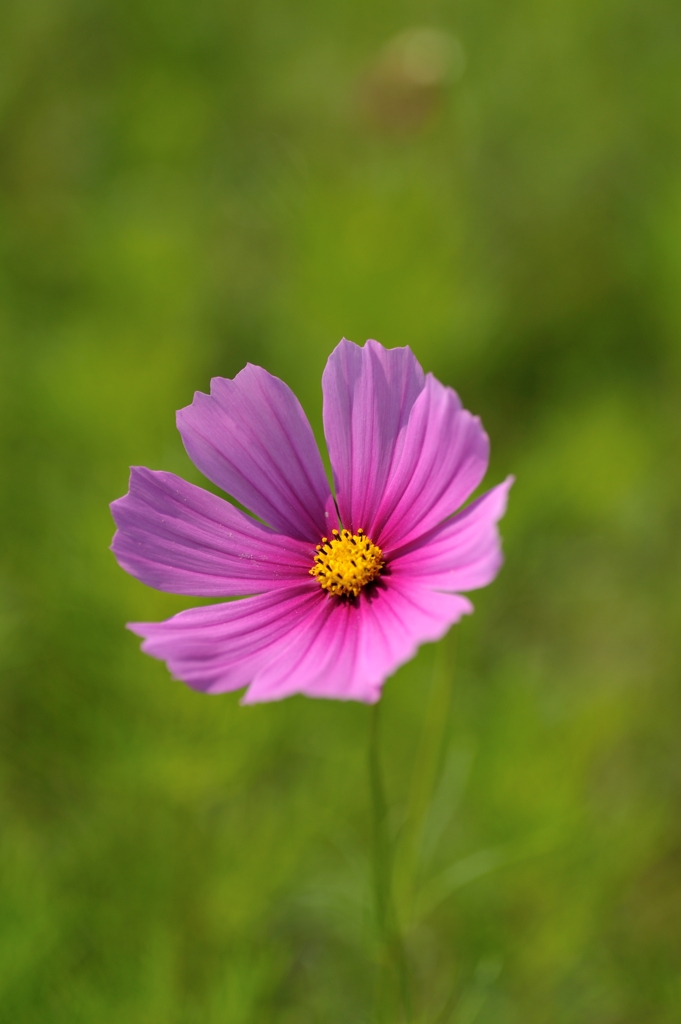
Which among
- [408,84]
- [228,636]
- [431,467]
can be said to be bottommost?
[228,636]

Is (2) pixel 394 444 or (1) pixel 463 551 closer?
(1) pixel 463 551

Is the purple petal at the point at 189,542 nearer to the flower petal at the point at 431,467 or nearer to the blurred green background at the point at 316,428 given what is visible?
the flower petal at the point at 431,467

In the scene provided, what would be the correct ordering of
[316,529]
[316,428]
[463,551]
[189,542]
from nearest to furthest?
[463,551], [189,542], [316,529], [316,428]

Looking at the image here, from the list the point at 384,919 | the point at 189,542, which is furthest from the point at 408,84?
the point at 384,919

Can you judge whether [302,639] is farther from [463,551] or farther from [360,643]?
[463,551]

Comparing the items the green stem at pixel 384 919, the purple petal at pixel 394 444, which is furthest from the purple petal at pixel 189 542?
the green stem at pixel 384 919

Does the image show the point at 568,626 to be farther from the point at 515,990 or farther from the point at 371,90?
the point at 371,90

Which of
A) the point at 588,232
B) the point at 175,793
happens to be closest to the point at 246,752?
the point at 175,793

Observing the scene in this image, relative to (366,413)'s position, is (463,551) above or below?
below
